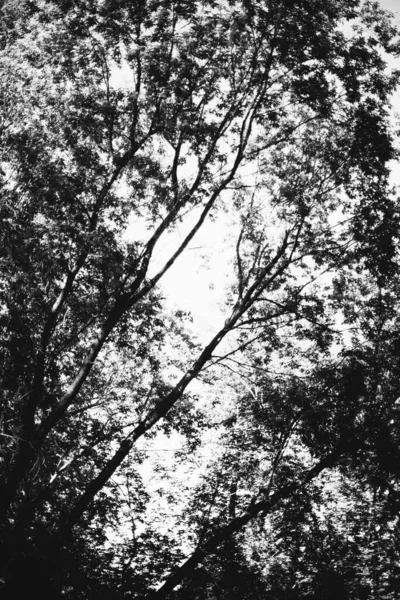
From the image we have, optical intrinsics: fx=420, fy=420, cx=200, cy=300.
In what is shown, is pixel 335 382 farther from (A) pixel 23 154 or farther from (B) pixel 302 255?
(A) pixel 23 154

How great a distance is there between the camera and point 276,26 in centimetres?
1002

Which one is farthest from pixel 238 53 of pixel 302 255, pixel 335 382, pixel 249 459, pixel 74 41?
pixel 249 459

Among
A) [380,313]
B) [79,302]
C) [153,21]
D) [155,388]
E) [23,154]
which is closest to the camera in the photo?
[23,154]

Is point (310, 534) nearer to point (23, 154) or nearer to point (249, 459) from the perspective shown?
point (249, 459)

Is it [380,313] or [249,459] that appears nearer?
[380,313]

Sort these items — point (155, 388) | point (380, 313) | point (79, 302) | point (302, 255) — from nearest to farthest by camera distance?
point (79, 302)
point (302, 255)
point (380, 313)
point (155, 388)

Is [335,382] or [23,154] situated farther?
[335,382]

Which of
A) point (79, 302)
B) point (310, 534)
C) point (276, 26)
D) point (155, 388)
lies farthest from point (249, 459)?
point (276, 26)

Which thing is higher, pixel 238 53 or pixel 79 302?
pixel 238 53

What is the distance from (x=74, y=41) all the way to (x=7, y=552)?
36.5 feet

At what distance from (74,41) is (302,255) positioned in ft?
25.7

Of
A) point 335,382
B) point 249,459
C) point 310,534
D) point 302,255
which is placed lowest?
point 310,534

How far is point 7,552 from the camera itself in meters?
7.85

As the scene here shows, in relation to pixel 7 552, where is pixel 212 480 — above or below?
above
